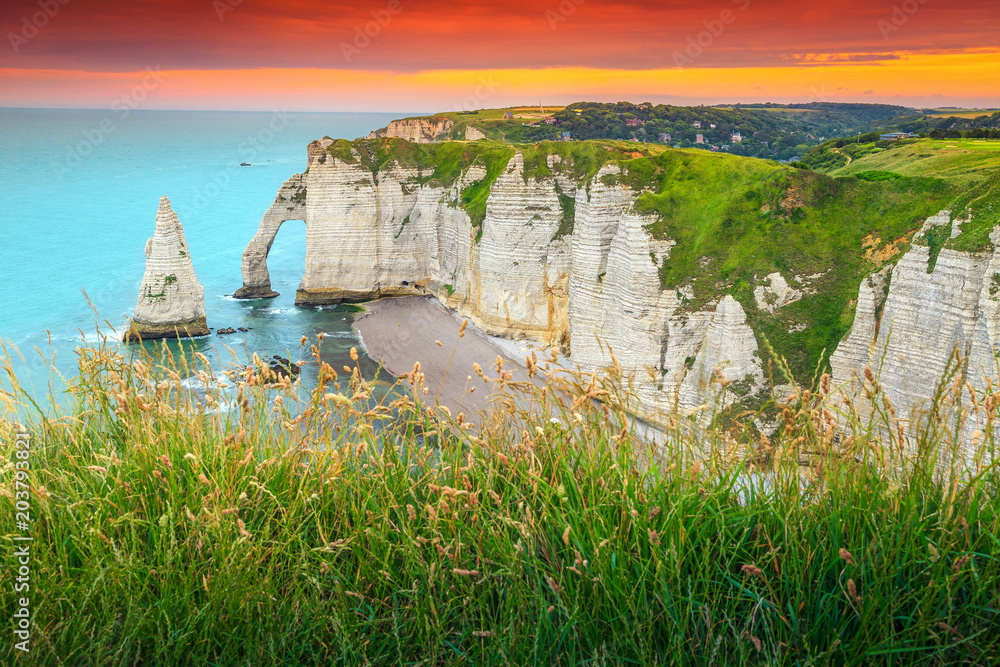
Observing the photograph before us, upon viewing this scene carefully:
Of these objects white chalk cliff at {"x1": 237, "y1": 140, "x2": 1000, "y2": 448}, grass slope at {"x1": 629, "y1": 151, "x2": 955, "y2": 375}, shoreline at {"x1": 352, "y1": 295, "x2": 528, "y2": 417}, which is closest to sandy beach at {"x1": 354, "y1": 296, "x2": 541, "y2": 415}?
shoreline at {"x1": 352, "y1": 295, "x2": 528, "y2": 417}

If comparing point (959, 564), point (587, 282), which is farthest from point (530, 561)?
point (587, 282)

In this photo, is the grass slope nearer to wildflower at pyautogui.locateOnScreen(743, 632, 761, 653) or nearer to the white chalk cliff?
the white chalk cliff

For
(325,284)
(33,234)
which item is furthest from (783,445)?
(33,234)

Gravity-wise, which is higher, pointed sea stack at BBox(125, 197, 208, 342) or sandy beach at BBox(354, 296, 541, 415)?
pointed sea stack at BBox(125, 197, 208, 342)

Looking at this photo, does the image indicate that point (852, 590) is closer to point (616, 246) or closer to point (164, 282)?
point (616, 246)

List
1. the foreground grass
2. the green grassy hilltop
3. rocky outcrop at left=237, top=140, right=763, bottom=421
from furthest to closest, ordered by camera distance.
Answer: rocky outcrop at left=237, top=140, right=763, bottom=421 < the green grassy hilltop < the foreground grass

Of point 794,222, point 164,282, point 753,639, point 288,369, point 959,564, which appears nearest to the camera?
point 753,639

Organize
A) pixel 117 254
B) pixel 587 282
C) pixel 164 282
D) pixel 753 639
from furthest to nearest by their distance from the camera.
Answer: pixel 117 254 < pixel 164 282 < pixel 587 282 < pixel 753 639

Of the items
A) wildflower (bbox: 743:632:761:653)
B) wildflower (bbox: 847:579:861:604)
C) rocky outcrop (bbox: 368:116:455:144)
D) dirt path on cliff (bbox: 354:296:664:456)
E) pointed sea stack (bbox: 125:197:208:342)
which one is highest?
rocky outcrop (bbox: 368:116:455:144)
